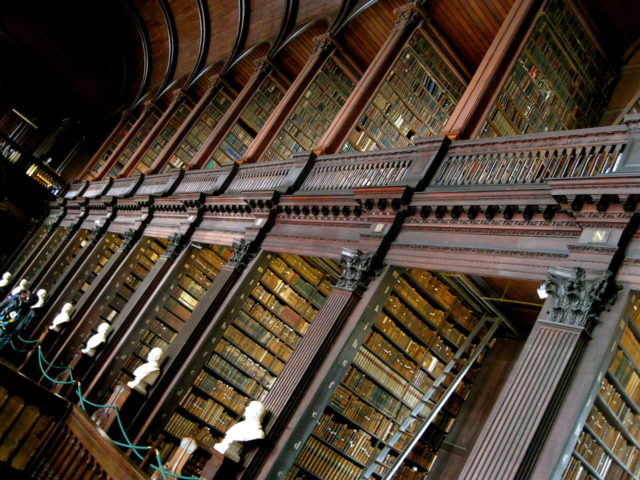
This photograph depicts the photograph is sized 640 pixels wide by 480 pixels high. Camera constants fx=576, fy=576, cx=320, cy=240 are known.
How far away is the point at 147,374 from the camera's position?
281 inches

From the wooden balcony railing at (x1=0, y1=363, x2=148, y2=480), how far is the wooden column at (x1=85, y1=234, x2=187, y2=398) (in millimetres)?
4131

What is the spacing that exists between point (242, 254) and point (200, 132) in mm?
7148

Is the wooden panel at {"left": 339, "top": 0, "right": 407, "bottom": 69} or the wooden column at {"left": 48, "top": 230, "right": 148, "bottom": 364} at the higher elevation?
the wooden panel at {"left": 339, "top": 0, "right": 407, "bottom": 69}

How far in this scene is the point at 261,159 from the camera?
10125 millimetres

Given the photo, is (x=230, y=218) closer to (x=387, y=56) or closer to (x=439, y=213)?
(x=387, y=56)

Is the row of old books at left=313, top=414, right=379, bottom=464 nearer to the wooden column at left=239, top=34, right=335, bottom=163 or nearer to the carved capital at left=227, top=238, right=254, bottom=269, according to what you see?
the carved capital at left=227, top=238, right=254, bottom=269

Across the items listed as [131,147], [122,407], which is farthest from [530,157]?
[131,147]

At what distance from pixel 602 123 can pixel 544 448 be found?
6720 mm

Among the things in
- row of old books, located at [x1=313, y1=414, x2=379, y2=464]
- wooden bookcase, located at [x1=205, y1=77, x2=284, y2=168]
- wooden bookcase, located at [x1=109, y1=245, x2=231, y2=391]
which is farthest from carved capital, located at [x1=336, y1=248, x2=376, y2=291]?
wooden bookcase, located at [x1=205, y1=77, x2=284, y2=168]

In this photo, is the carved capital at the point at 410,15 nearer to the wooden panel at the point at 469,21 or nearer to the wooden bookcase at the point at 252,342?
the wooden panel at the point at 469,21

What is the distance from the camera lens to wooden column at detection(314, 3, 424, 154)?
26.9ft

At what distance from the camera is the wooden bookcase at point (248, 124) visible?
1233 centimetres

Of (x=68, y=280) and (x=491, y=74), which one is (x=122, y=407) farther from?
(x=68, y=280)

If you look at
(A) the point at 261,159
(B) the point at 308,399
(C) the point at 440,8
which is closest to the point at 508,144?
(B) the point at 308,399
